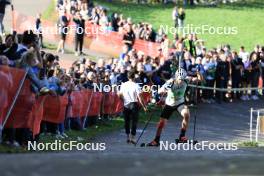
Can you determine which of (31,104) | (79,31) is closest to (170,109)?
(31,104)

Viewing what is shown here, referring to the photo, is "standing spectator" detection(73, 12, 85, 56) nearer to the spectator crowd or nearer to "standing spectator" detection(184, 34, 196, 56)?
the spectator crowd

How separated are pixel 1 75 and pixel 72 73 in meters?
8.26

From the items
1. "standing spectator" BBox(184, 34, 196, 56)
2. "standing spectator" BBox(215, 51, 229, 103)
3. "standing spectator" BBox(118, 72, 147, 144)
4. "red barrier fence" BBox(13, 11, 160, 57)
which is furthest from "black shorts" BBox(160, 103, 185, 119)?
"red barrier fence" BBox(13, 11, 160, 57)

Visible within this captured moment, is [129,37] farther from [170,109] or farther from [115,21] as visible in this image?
[170,109]

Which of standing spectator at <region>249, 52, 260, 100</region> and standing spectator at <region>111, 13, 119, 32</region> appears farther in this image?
standing spectator at <region>111, 13, 119, 32</region>

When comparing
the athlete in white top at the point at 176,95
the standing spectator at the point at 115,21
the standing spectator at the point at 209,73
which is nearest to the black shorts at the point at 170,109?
the athlete in white top at the point at 176,95

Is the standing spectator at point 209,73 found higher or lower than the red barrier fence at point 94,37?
lower

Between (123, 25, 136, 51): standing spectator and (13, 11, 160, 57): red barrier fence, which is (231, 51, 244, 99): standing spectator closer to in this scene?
(123, 25, 136, 51): standing spectator

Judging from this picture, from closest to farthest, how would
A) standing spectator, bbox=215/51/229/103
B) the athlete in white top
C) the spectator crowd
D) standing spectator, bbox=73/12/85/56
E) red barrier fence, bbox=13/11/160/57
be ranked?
the spectator crowd, the athlete in white top, standing spectator, bbox=215/51/229/103, standing spectator, bbox=73/12/85/56, red barrier fence, bbox=13/11/160/57

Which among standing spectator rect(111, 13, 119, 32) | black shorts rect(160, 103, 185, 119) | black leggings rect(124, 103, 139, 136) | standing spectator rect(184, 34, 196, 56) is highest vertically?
standing spectator rect(111, 13, 119, 32)

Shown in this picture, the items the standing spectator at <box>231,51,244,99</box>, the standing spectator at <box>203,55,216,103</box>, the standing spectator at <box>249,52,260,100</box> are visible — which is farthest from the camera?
the standing spectator at <box>249,52,260,100</box>

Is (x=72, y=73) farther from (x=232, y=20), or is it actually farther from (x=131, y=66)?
(x=232, y=20)

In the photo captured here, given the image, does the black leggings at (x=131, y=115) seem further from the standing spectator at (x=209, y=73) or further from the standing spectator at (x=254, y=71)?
the standing spectator at (x=254, y=71)

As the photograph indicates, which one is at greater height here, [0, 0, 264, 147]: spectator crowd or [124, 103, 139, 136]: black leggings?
[0, 0, 264, 147]: spectator crowd
